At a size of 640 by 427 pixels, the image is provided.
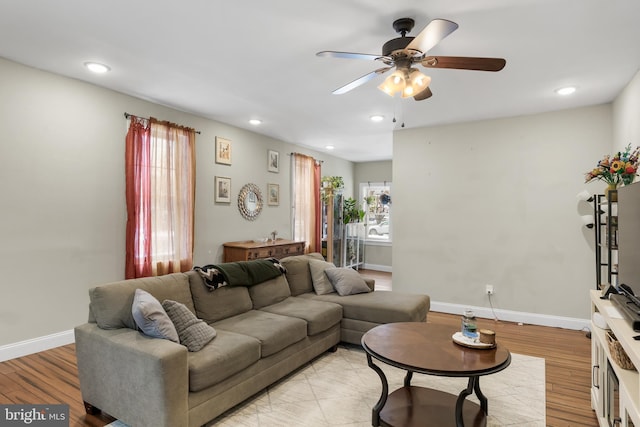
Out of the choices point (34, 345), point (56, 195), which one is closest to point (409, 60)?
point (56, 195)

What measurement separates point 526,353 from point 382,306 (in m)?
1.52

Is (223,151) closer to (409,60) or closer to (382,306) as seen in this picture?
(382,306)

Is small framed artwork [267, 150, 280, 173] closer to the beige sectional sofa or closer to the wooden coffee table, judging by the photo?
the beige sectional sofa

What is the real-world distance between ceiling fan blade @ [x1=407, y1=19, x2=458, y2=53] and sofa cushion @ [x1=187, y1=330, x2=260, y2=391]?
86.5 inches

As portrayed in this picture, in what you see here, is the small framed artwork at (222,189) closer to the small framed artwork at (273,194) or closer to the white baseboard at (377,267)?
the small framed artwork at (273,194)

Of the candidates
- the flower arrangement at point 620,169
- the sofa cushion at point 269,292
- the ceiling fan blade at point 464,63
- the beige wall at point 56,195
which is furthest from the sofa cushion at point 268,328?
the flower arrangement at point 620,169

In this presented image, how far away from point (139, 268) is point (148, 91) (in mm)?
1960

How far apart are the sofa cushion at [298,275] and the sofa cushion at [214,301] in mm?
769

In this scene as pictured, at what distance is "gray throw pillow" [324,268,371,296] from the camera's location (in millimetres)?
3828

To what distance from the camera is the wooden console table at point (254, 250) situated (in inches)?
193

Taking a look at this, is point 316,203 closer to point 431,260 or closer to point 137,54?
point 431,260

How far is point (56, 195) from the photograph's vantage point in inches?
134

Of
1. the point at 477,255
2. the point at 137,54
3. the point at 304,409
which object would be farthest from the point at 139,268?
the point at 477,255

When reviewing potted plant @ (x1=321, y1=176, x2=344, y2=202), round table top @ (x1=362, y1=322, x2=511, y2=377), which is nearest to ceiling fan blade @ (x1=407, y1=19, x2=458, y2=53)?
round table top @ (x1=362, y1=322, x2=511, y2=377)
